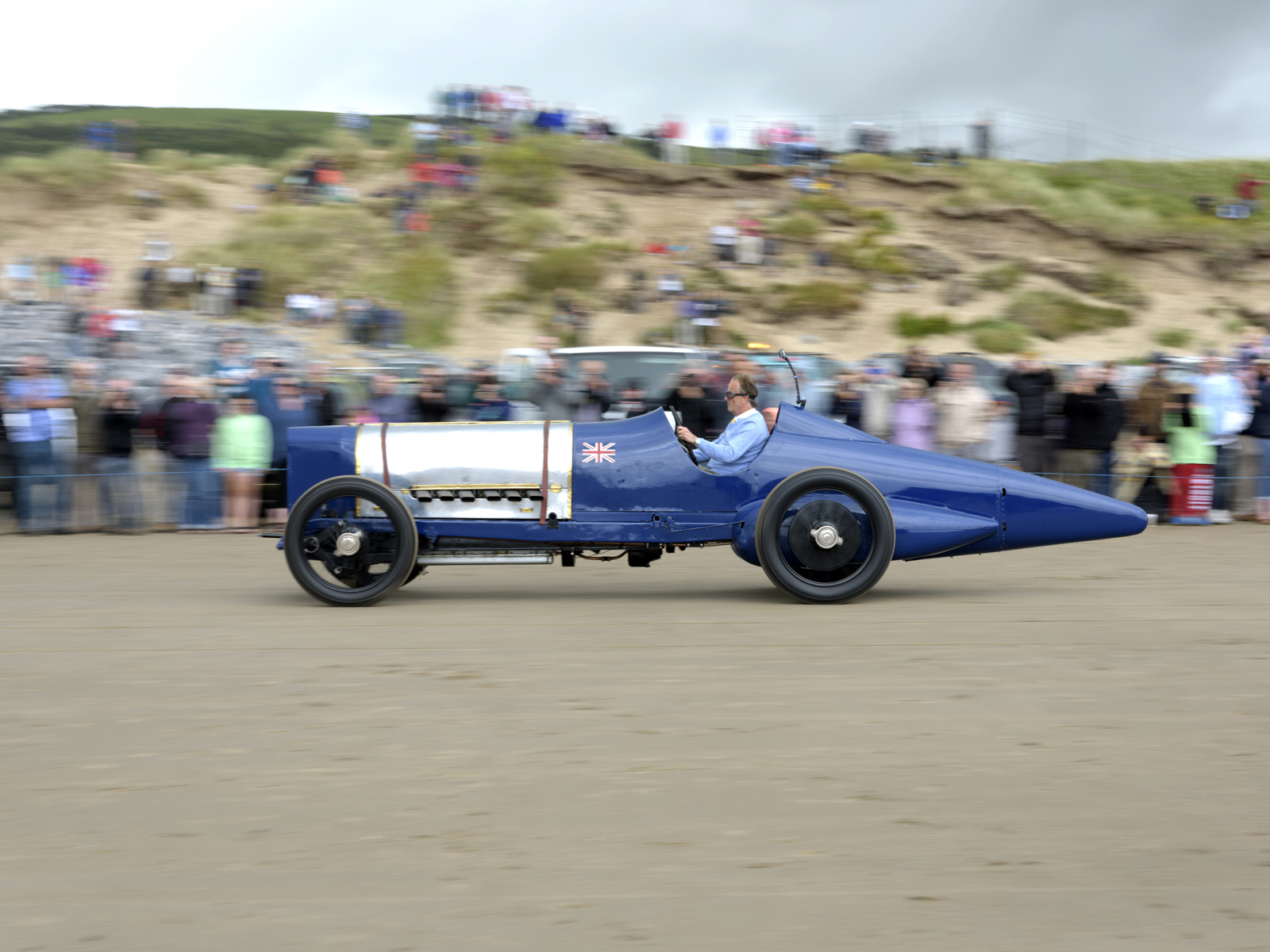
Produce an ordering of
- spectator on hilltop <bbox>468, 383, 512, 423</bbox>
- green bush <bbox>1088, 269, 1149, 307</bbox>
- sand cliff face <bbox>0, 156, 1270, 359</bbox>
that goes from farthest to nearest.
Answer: green bush <bbox>1088, 269, 1149, 307</bbox>
sand cliff face <bbox>0, 156, 1270, 359</bbox>
spectator on hilltop <bbox>468, 383, 512, 423</bbox>

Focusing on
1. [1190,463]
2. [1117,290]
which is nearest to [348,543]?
[1190,463]

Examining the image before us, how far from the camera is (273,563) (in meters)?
10.6

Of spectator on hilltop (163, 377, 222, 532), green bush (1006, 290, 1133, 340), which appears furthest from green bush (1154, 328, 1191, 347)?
spectator on hilltop (163, 377, 222, 532)

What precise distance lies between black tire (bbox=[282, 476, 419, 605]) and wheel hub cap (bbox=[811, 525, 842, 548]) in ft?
8.09

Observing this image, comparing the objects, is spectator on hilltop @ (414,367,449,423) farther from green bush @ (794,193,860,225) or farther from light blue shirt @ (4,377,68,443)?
green bush @ (794,193,860,225)

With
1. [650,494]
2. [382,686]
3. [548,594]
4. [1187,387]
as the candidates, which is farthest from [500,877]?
[1187,387]

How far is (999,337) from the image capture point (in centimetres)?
3350

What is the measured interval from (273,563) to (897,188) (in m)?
34.4

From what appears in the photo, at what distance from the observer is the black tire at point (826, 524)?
8031 mm

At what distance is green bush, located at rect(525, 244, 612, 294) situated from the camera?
113ft

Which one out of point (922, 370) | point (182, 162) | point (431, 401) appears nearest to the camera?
point (431, 401)

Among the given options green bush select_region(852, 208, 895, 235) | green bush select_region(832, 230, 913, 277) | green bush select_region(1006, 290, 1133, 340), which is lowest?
green bush select_region(1006, 290, 1133, 340)

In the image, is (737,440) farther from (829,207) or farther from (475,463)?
(829,207)

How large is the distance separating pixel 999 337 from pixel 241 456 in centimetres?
2494
